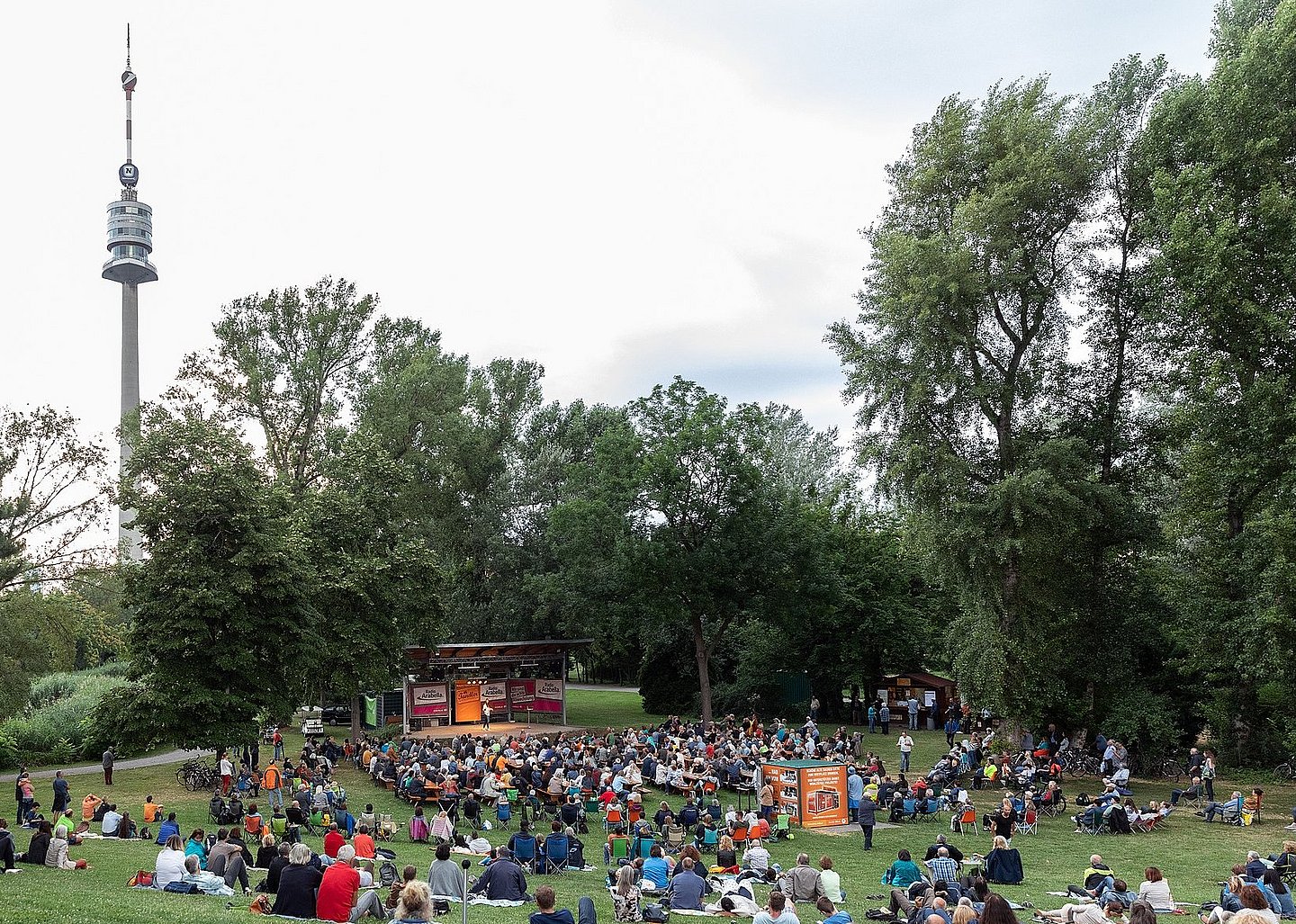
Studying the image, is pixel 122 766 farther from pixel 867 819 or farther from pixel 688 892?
pixel 688 892

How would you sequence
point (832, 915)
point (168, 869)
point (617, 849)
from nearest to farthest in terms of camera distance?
point (832, 915)
point (168, 869)
point (617, 849)

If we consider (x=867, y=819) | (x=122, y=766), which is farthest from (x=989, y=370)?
(x=122, y=766)

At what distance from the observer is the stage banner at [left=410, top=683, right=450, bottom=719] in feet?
123

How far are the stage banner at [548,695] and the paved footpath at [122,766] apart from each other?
12970 mm

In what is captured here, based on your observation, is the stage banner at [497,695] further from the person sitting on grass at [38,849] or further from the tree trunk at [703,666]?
the person sitting on grass at [38,849]

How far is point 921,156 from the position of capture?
107ft

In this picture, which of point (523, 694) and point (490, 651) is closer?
point (490, 651)

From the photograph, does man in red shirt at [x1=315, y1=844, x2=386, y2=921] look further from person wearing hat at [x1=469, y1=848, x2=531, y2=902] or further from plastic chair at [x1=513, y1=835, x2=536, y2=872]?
plastic chair at [x1=513, y1=835, x2=536, y2=872]

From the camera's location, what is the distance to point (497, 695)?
1590 inches

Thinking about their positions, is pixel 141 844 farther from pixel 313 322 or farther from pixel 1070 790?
pixel 313 322

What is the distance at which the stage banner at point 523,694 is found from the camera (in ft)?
135

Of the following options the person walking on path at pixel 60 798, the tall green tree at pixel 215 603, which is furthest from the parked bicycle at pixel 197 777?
the person walking on path at pixel 60 798

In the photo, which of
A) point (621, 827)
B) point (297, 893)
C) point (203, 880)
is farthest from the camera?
point (621, 827)

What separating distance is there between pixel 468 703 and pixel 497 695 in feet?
4.84
